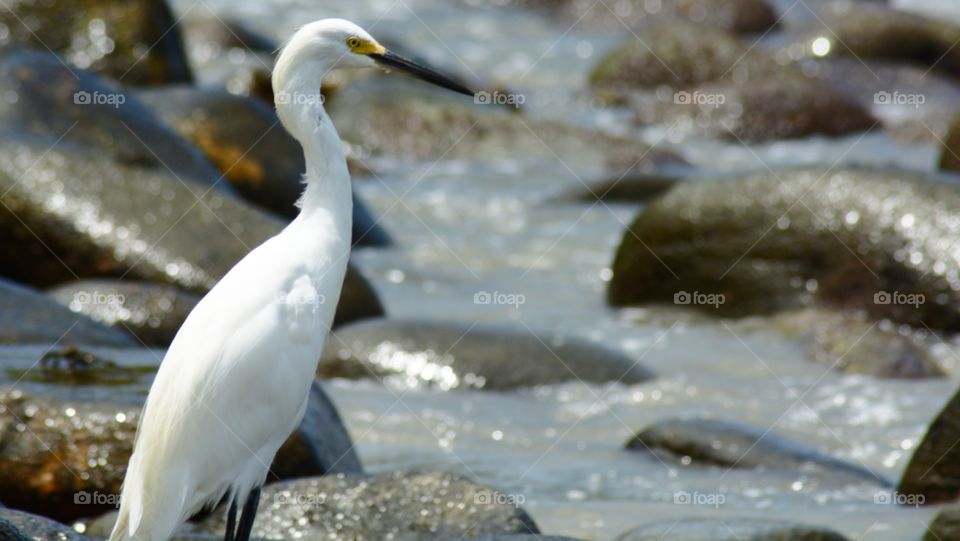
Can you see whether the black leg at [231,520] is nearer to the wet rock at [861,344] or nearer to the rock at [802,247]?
the wet rock at [861,344]

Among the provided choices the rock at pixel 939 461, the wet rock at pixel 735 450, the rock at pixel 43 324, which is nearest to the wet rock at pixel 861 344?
the wet rock at pixel 735 450

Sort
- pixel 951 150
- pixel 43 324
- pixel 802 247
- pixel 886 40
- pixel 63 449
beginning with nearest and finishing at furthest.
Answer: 1. pixel 63 449
2. pixel 43 324
3. pixel 802 247
4. pixel 951 150
5. pixel 886 40

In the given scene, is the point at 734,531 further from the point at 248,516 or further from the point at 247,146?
the point at 247,146

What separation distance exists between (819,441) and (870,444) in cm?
27

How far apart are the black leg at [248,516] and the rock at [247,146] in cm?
596

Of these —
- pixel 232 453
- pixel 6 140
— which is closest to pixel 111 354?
pixel 232 453

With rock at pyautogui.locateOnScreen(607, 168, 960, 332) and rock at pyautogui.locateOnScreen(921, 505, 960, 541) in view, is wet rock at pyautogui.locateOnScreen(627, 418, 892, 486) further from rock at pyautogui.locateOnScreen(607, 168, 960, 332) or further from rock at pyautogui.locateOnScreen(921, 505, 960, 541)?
rock at pyautogui.locateOnScreen(607, 168, 960, 332)

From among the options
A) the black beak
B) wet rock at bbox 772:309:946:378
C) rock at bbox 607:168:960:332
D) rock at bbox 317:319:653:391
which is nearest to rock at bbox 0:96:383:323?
rock at bbox 317:319:653:391

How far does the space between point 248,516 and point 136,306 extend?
3.49 metres

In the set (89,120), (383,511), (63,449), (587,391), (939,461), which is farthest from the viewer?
(89,120)

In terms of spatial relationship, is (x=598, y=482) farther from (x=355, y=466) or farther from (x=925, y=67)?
(x=925, y=67)

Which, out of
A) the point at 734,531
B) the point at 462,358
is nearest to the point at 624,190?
the point at 462,358

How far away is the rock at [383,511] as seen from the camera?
5.38 metres

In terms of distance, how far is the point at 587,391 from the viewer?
27.6 ft
